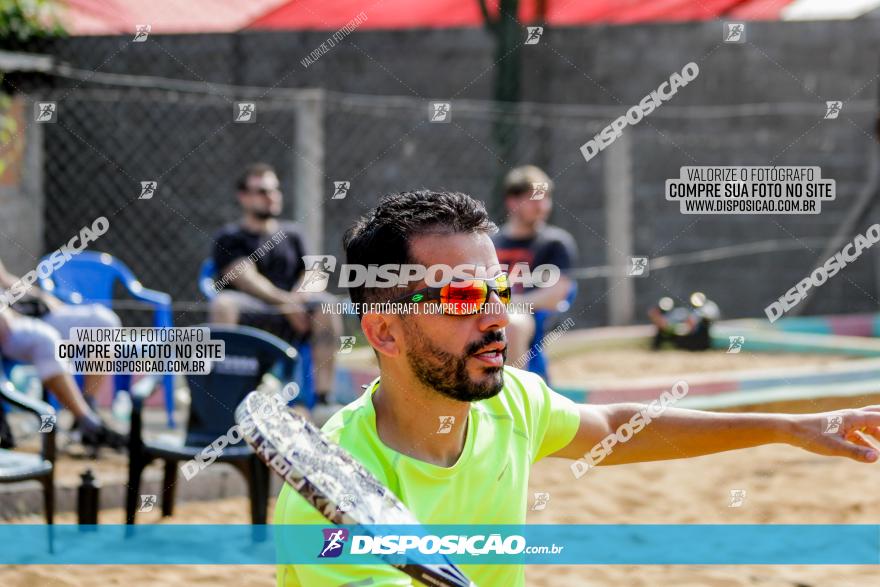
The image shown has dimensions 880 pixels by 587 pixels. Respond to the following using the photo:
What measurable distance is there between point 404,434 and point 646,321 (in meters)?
8.43

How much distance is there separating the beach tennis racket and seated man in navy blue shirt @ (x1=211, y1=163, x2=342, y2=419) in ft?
15.8

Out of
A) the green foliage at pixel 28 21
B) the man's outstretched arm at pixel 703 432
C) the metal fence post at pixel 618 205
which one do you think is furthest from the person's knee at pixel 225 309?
the man's outstretched arm at pixel 703 432

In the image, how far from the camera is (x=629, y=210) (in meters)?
9.92

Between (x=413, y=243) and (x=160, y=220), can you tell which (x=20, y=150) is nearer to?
(x=160, y=220)

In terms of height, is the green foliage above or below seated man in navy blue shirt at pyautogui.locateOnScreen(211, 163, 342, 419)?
above

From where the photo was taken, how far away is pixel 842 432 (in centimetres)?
233

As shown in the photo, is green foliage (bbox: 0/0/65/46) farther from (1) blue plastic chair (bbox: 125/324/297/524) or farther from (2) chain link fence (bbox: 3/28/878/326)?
(1) blue plastic chair (bbox: 125/324/297/524)

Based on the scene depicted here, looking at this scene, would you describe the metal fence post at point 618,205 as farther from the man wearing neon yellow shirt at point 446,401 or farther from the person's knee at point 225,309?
the man wearing neon yellow shirt at point 446,401

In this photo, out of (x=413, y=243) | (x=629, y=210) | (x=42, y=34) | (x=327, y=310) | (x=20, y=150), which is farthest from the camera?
(x=629, y=210)

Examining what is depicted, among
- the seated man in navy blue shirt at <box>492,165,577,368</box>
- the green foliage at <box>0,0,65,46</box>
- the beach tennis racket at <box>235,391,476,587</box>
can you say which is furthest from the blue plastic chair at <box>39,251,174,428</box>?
the beach tennis racket at <box>235,391,476,587</box>

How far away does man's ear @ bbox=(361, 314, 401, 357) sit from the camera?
2322 mm

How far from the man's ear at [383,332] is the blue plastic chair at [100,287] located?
4.34 meters

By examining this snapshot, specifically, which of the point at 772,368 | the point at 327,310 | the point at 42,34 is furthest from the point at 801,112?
the point at 42,34

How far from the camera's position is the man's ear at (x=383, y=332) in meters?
2.32
